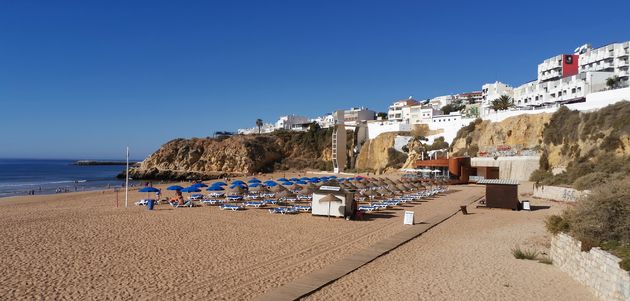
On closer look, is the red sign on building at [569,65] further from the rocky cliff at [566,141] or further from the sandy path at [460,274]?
the sandy path at [460,274]

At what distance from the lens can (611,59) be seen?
181 feet

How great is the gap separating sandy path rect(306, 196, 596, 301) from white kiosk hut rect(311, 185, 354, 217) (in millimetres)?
4549

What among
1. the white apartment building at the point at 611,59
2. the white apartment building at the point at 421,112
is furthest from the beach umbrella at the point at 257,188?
the white apartment building at the point at 421,112

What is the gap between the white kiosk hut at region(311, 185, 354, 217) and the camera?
61.3 feet

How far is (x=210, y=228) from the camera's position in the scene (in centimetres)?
1591

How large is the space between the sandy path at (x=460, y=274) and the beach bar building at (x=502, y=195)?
673 cm

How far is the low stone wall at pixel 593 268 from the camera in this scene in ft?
22.6

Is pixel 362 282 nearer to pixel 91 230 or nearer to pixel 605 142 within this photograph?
pixel 91 230

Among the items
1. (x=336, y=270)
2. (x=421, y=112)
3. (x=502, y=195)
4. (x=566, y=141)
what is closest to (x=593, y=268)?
(x=336, y=270)

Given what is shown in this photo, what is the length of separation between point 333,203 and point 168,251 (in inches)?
328

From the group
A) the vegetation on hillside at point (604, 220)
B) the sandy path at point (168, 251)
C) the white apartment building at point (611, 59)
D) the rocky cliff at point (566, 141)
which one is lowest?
the sandy path at point (168, 251)

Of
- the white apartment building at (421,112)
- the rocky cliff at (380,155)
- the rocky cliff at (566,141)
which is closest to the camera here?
the rocky cliff at (566,141)

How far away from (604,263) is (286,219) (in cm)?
1249

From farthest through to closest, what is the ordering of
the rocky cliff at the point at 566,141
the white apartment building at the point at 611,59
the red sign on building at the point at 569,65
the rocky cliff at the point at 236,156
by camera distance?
the rocky cliff at the point at 236,156 → the red sign on building at the point at 569,65 → the white apartment building at the point at 611,59 → the rocky cliff at the point at 566,141
